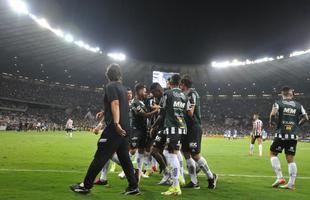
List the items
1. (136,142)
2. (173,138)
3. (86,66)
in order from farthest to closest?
(86,66), (136,142), (173,138)

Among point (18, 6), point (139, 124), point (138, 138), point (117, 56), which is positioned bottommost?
point (138, 138)

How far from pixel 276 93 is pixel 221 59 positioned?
27.5 m

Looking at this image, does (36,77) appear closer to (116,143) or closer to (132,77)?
(132,77)

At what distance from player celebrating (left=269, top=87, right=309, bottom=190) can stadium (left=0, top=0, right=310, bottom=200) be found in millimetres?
200

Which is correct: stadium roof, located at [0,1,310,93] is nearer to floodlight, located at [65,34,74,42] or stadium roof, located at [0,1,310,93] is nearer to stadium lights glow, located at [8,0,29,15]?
stadium lights glow, located at [8,0,29,15]

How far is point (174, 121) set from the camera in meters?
8.12

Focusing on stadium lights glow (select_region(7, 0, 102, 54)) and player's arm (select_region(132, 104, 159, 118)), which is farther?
stadium lights glow (select_region(7, 0, 102, 54))

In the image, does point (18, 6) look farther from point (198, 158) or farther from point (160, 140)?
point (198, 158)

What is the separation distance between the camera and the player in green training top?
7.99 m

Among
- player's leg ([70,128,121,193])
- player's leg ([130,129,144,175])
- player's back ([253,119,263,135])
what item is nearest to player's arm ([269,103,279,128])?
player's leg ([130,129,144,175])

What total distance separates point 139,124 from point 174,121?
1927mm

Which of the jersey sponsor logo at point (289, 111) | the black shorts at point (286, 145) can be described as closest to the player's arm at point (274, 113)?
the jersey sponsor logo at point (289, 111)

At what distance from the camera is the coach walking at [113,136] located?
7.00m

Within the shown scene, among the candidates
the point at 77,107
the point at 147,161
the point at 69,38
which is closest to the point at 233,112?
the point at 77,107
